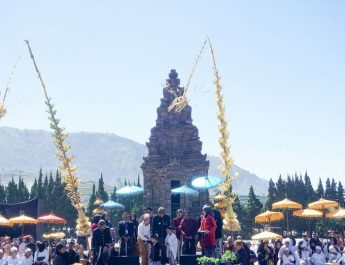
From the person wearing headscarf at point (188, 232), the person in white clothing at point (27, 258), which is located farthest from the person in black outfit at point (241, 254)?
the person in white clothing at point (27, 258)

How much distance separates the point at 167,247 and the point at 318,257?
24.4 feet

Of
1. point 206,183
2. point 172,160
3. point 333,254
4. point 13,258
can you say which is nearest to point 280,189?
point 172,160

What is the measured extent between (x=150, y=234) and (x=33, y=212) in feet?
64.1

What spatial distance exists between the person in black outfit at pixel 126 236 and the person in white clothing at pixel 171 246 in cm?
284

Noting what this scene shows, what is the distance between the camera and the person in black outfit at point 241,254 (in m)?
18.1

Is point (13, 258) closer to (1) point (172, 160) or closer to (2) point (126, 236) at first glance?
(2) point (126, 236)

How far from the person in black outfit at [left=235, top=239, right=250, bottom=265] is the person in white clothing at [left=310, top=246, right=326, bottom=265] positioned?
17.4 ft

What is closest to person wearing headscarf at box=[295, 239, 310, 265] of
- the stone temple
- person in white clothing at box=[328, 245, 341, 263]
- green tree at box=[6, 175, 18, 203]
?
person in white clothing at box=[328, 245, 341, 263]

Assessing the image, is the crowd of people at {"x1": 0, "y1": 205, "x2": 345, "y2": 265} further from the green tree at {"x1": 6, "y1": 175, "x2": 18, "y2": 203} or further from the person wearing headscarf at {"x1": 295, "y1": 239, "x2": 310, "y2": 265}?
the green tree at {"x1": 6, "y1": 175, "x2": 18, "y2": 203}

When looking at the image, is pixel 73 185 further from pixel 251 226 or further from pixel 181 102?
pixel 251 226

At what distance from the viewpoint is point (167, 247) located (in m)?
19.7

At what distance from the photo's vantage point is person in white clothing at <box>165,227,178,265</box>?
19.6m

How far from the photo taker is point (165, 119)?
52.1m

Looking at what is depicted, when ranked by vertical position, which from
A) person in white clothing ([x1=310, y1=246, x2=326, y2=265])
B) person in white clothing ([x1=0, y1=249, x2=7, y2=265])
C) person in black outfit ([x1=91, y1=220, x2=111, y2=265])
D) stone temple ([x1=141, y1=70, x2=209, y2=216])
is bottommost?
person in white clothing ([x1=310, y1=246, x2=326, y2=265])
